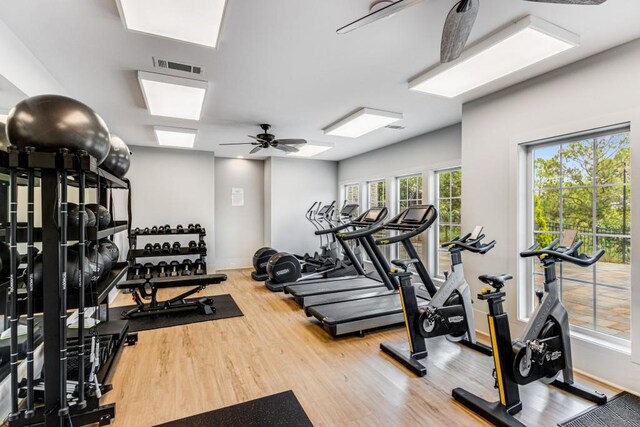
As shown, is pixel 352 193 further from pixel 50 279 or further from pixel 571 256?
pixel 50 279

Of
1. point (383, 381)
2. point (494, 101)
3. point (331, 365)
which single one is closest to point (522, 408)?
point (383, 381)

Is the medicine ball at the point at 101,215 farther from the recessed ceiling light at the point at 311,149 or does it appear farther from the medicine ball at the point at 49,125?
the recessed ceiling light at the point at 311,149

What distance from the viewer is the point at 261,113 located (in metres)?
4.32

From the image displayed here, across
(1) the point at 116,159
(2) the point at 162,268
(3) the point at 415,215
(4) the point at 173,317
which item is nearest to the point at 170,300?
(4) the point at 173,317

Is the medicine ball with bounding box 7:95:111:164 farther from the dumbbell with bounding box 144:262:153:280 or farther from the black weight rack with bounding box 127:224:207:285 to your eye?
Answer: the dumbbell with bounding box 144:262:153:280

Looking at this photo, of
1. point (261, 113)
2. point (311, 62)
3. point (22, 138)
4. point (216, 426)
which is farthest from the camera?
point (261, 113)

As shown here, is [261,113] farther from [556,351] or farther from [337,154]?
[556,351]

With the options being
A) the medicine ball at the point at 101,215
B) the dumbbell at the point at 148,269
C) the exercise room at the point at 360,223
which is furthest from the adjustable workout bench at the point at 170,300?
the medicine ball at the point at 101,215

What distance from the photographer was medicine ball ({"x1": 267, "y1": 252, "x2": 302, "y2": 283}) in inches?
219

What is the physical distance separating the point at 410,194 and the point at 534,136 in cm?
299

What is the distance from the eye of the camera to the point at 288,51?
2.67 metres

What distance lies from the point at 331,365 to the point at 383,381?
0.51 m

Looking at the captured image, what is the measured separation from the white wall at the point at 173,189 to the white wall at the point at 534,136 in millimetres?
5295

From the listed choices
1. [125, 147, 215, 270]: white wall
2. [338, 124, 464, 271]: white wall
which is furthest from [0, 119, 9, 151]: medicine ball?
[338, 124, 464, 271]: white wall
